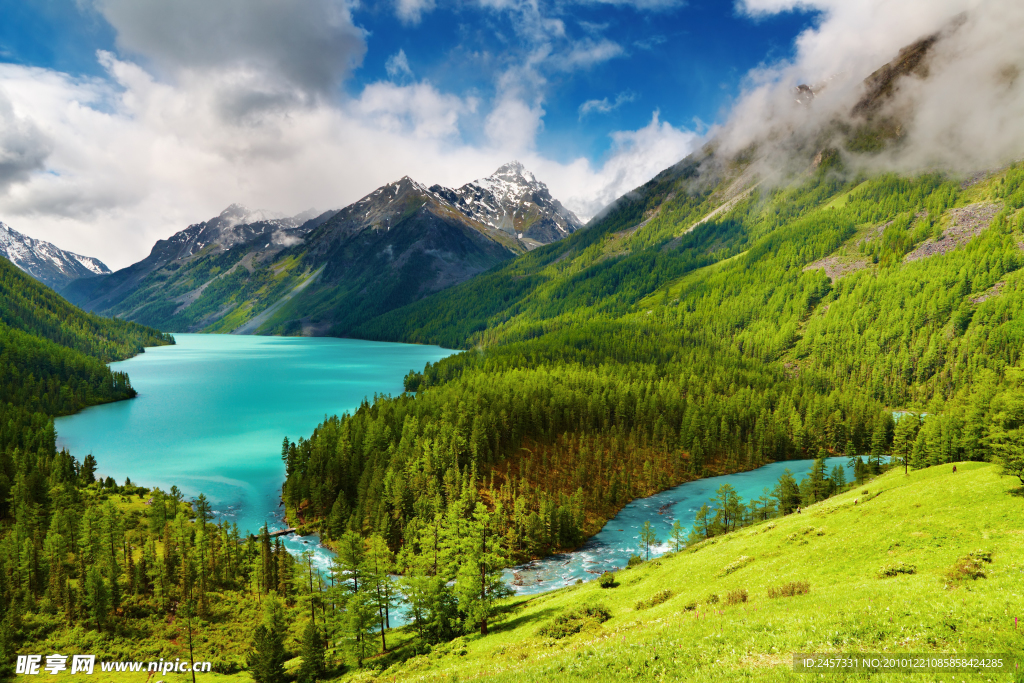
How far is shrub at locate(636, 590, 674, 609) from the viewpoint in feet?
132

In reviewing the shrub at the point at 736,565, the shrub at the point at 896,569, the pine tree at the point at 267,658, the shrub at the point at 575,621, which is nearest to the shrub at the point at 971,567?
the shrub at the point at 896,569

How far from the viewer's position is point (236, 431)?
487ft

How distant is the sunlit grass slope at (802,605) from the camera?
20.7m

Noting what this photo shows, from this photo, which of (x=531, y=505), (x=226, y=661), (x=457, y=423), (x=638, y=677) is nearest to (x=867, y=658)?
(x=638, y=677)

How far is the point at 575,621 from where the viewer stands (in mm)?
38062

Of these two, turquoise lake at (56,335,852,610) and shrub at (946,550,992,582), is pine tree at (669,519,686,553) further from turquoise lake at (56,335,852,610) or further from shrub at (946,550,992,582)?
shrub at (946,550,992,582)

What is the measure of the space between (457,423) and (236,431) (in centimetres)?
8226

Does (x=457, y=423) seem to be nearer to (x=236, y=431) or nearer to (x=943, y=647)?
(x=236, y=431)

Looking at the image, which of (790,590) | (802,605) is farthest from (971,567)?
(790,590)

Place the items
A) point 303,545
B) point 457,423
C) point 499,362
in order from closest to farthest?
point 303,545 < point 457,423 < point 499,362

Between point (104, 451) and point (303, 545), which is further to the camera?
point (104, 451)

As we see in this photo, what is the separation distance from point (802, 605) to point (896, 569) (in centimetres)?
786

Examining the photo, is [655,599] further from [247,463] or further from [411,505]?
[247,463]

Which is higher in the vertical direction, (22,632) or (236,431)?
(236,431)
